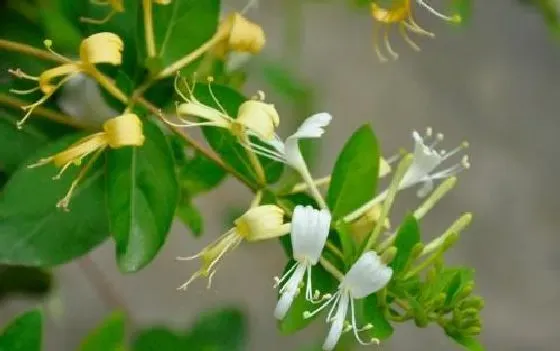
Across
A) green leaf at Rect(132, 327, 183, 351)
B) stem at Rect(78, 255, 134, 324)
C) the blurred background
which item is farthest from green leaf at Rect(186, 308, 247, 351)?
the blurred background

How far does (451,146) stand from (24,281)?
1100 mm

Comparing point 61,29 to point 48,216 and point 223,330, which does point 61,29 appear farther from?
point 223,330

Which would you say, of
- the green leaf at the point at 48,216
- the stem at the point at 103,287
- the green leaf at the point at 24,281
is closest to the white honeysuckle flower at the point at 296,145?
the green leaf at the point at 48,216

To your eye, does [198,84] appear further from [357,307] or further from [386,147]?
[386,147]

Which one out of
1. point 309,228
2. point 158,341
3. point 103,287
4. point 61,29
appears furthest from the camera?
point 103,287

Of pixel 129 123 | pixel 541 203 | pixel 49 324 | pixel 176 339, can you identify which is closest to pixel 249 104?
pixel 129 123

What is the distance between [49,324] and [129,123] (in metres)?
→ 1.04

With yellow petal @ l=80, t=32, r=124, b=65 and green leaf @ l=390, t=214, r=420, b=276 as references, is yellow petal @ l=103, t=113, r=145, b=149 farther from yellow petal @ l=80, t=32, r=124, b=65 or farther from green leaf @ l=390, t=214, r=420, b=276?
green leaf @ l=390, t=214, r=420, b=276

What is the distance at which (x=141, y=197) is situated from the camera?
0.47 metres

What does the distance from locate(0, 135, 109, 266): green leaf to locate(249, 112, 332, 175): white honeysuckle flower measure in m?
0.10

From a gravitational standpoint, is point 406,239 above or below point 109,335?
above

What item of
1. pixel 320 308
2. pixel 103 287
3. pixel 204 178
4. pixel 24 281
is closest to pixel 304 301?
pixel 320 308

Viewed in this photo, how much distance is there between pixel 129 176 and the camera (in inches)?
18.5

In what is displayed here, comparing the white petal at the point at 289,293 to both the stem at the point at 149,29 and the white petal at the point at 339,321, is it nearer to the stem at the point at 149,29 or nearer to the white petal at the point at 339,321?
the white petal at the point at 339,321
